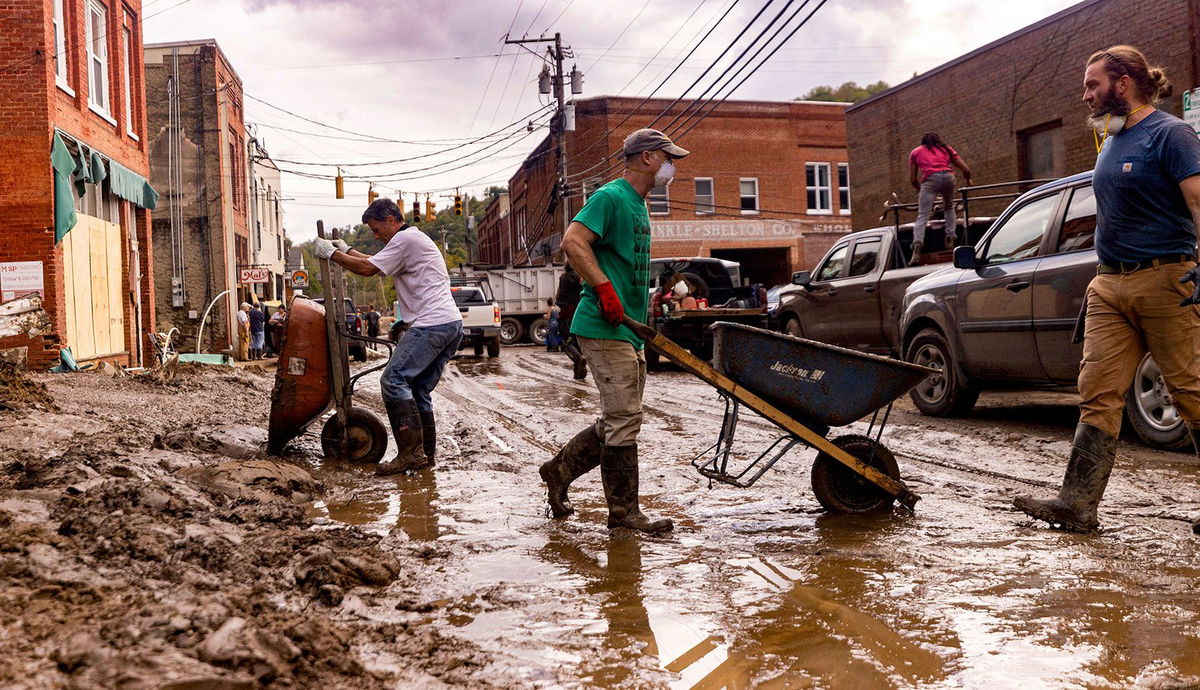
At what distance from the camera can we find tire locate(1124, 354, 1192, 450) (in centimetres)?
682

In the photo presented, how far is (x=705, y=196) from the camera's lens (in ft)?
133

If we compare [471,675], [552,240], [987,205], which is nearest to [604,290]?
[471,675]

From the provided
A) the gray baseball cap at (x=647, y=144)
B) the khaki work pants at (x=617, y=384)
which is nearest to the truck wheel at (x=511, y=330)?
the gray baseball cap at (x=647, y=144)

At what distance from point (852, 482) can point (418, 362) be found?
→ 3.09 meters

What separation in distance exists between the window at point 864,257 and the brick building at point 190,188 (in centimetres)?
2523

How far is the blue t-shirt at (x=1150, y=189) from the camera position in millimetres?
4457

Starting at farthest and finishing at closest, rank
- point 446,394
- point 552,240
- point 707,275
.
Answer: point 552,240
point 707,275
point 446,394

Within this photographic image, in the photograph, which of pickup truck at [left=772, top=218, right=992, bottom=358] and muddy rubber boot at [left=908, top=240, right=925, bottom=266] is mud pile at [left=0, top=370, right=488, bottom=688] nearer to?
pickup truck at [left=772, top=218, right=992, bottom=358]

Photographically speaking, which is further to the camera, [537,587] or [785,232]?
[785,232]

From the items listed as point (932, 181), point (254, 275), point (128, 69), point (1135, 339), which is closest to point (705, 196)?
point (254, 275)

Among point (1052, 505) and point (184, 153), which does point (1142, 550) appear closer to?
point (1052, 505)

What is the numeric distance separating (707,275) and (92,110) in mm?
14345

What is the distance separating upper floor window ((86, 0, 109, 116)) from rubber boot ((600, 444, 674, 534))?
16.4 m

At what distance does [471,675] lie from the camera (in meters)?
2.97
